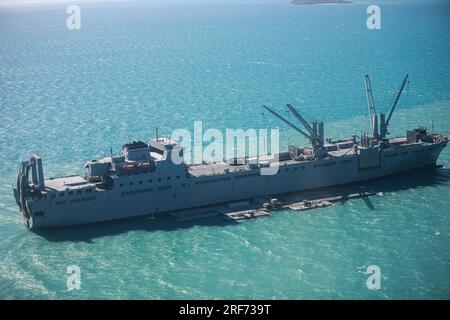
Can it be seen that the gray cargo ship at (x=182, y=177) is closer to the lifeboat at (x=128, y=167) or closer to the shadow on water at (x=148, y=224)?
the lifeboat at (x=128, y=167)

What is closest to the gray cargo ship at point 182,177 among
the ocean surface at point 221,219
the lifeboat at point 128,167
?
the lifeboat at point 128,167

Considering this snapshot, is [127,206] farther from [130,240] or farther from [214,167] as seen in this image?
[214,167]

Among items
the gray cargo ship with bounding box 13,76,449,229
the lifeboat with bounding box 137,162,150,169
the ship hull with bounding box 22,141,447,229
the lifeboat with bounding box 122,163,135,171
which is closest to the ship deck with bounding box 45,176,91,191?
the gray cargo ship with bounding box 13,76,449,229

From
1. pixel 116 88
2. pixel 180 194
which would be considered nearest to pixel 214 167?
pixel 180 194

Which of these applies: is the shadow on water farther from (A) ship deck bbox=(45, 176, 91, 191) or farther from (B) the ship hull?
(A) ship deck bbox=(45, 176, 91, 191)

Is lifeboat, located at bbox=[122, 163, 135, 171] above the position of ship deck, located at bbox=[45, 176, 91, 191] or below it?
above

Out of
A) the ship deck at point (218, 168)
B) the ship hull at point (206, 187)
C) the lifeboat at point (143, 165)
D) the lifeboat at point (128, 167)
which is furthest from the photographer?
the ship deck at point (218, 168)

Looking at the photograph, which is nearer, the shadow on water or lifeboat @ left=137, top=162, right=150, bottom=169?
the shadow on water
